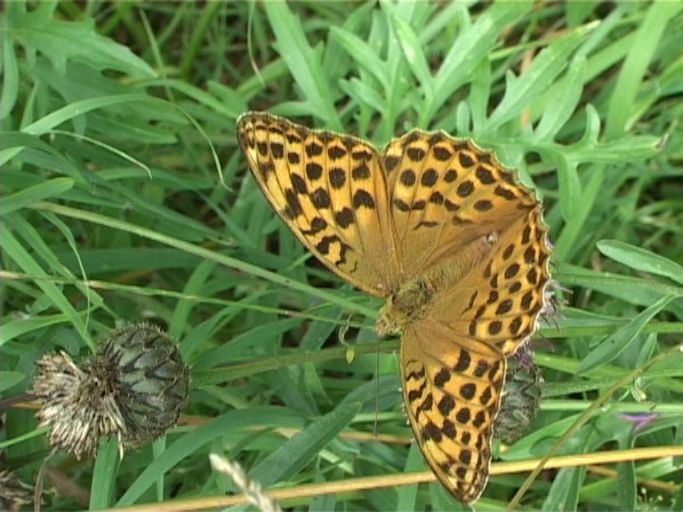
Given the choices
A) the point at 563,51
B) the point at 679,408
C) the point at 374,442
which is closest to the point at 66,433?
the point at 374,442

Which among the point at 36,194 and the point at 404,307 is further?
the point at 36,194

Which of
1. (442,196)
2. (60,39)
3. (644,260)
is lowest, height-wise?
(644,260)

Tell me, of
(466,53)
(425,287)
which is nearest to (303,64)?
(466,53)

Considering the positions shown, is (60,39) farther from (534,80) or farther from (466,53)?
(534,80)

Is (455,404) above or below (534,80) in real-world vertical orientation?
below

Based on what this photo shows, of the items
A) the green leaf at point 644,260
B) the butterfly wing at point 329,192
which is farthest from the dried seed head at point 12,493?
the green leaf at point 644,260

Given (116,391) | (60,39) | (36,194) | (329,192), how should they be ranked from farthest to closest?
(60,39)
(36,194)
(329,192)
(116,391)

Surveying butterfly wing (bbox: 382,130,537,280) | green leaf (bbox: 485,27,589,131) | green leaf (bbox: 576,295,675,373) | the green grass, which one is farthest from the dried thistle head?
green leaf (bbox: 485,27,589,131)

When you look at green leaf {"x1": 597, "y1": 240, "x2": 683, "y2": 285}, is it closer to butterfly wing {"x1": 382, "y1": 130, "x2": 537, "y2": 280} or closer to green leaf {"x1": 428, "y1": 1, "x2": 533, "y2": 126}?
butterfly wing {"x1": 382, "y1": 130, "x2": 537, "y2": 280}
